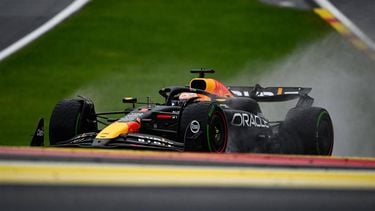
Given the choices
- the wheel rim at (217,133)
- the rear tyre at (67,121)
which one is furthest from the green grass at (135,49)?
the wheel rim at (217,133)

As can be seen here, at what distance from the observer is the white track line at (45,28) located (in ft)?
59.6

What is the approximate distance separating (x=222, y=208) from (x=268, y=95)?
25.5ft

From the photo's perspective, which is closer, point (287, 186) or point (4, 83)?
point (287, 186)

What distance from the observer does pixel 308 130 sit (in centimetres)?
1146

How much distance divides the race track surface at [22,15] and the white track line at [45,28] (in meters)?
0.10

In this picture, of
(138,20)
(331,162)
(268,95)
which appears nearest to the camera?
(331,162)

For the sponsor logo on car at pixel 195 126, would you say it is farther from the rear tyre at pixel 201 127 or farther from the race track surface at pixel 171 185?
the race track surface at pixel 171 185

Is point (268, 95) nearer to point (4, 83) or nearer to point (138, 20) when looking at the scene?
point (4, 83)

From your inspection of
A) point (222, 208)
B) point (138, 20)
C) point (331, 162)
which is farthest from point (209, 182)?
point (138, 20)

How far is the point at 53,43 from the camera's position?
18.7 meters

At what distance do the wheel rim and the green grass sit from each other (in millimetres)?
5493

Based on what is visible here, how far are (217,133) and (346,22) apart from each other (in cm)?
1081

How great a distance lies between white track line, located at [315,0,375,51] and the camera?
19436mm

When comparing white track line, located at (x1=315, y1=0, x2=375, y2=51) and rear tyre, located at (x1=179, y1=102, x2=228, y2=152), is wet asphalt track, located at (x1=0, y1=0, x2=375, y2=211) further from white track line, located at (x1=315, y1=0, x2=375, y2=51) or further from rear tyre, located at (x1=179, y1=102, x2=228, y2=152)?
white track line, located at (x1=315, y1=0, x2=375, y2=51)
